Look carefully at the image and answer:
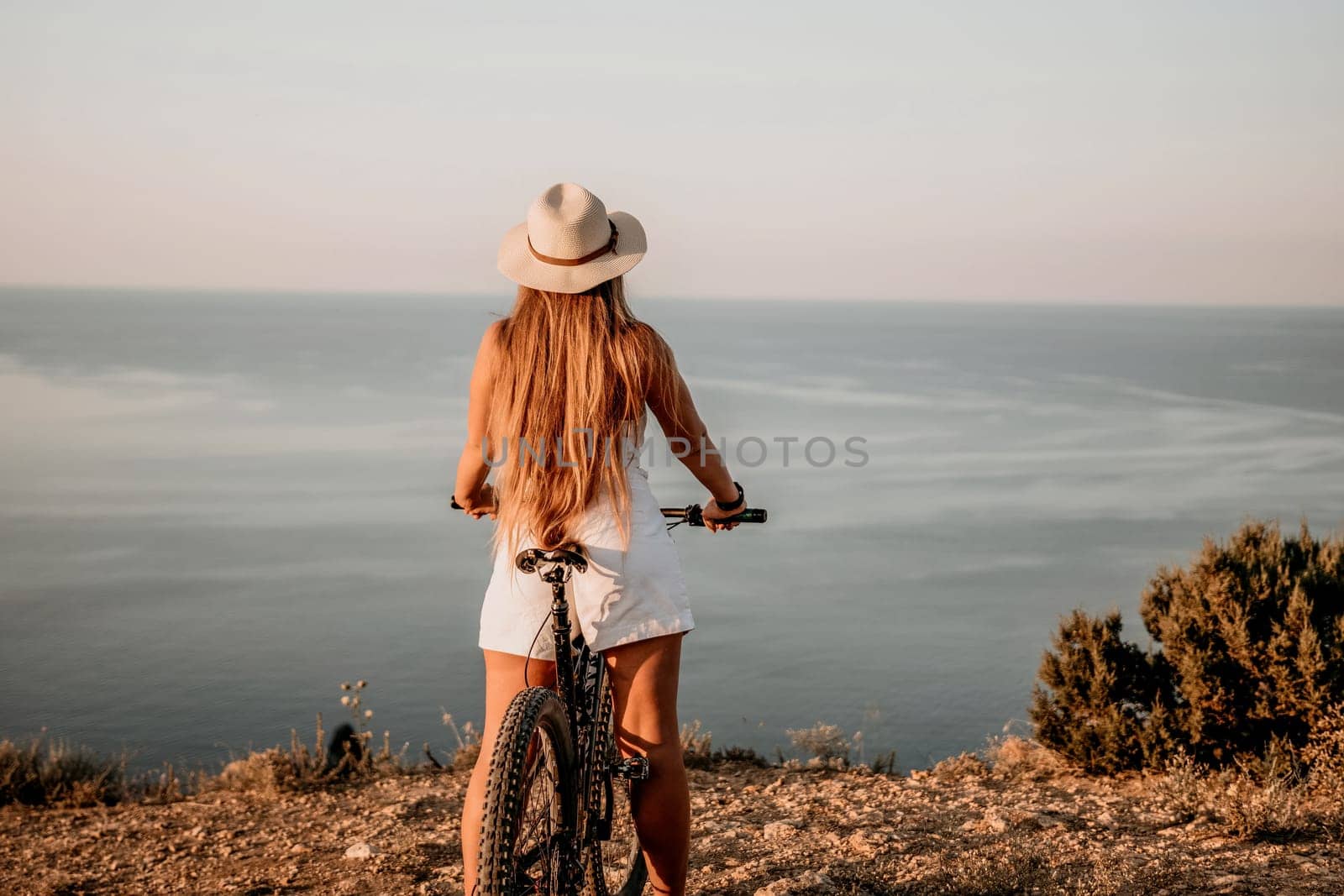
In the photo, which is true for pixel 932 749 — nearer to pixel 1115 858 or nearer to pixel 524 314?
pixel 1115 858

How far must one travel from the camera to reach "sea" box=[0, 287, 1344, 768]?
468 inches

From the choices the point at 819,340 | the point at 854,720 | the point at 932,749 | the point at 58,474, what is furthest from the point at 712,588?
the point at 819,340

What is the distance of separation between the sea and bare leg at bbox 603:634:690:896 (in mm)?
899

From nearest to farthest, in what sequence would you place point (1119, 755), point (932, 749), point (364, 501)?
1. point (1119, 755)
2. point (932, 749)
3. point (364, 501)

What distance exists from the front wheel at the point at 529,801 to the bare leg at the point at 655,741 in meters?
0.20

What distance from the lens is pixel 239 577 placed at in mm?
18438

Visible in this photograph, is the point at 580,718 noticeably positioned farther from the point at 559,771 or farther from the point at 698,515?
the point at 698,515

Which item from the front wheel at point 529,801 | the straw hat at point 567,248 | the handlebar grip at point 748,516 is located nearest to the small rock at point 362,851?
the front wheel at point 529,801

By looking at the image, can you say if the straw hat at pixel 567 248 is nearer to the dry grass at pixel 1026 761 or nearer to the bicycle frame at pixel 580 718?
the bicycle frame at pixel 580 718

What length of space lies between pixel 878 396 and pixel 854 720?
34724mm

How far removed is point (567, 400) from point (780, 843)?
2.50 meters

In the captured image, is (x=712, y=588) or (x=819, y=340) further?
(x=819, y=340)

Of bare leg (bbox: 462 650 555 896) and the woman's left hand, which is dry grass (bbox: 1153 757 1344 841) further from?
the woman's left hand

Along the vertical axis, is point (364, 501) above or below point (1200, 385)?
below
